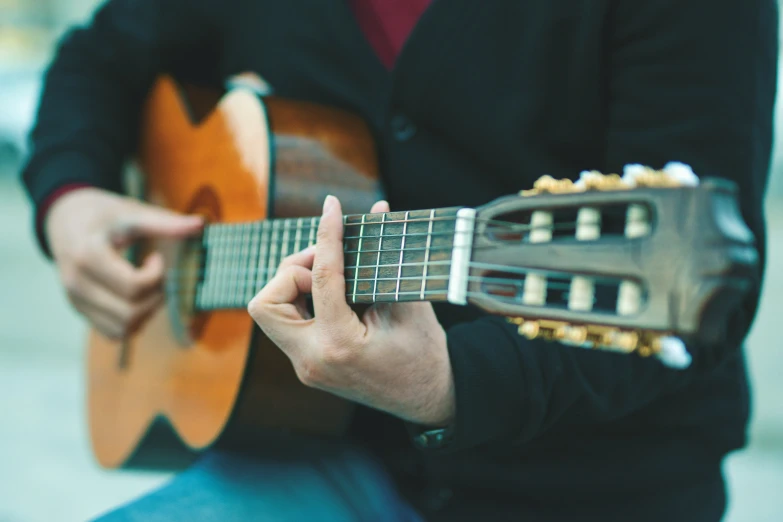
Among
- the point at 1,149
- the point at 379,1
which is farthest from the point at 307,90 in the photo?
the point at 1,149

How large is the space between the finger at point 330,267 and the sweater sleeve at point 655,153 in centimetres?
15

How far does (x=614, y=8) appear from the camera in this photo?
31.9 inches

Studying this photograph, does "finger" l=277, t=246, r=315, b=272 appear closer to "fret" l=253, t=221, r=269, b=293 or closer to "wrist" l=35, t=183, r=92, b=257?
"fret" l=253, t=221, r=269, b=293

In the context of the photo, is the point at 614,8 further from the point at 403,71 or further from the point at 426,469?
the point at 426,469

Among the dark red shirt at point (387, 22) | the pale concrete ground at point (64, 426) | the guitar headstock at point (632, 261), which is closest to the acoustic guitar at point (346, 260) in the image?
the guitar headstock at point (632, 261)

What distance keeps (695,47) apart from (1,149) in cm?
723

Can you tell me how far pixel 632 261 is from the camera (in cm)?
49

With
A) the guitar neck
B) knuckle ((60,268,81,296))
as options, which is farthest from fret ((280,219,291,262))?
knuckle ((60,268,81,296))

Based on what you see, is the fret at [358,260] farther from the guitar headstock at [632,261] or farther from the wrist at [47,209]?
the wrist at [47,209]

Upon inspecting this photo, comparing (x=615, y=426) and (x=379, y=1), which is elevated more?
(x=379, y=1)

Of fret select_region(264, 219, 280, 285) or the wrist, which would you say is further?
the wrist

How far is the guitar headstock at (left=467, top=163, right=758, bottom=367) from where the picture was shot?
468 millimetres

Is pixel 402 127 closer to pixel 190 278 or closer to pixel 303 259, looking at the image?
pixel 303 259

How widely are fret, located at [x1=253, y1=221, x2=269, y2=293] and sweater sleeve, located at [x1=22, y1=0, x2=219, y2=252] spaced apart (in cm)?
53
